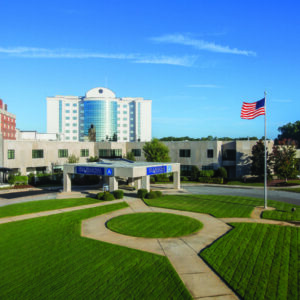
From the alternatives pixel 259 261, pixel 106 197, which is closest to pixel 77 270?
pixel 259 261

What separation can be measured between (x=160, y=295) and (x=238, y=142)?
50.9 m

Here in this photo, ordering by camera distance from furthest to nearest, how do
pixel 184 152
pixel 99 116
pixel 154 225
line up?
1. pixel 99 116
2. pixel 184 152
3. pixel 154 225

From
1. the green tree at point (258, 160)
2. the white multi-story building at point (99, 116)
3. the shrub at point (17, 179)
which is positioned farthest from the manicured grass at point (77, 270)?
the white multi-story building at point (99, 116)

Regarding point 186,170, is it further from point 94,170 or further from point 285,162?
point 94,170

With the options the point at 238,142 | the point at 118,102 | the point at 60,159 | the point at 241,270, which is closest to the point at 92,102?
the point at 118,102

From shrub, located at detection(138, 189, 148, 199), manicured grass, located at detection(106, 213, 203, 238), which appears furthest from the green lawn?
manicured grass, located at detection(106, 213, 203, 238)

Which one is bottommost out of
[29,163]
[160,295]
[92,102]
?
[160,295]

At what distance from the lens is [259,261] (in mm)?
16297

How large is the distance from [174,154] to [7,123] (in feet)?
276

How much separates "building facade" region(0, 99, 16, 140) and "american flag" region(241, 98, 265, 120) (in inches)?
4047

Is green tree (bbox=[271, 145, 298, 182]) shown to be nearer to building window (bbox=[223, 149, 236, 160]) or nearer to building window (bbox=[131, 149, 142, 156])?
building window (bbox=[223, 149, 236, 160])

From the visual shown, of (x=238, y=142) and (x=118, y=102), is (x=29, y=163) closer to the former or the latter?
(x=238, y=142)

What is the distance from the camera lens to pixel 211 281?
14117 millimetres

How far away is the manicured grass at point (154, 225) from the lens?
21.8 meters
